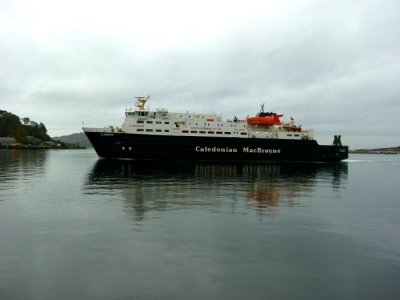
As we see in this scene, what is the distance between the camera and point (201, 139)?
1859 inches

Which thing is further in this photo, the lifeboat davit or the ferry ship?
the lifeboat davit

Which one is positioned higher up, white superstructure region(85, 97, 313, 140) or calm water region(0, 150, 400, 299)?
white superstructure region(85, 97, 313, 140)

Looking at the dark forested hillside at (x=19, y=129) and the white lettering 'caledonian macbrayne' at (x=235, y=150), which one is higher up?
the dark forested hillside at (x=19, y=129)

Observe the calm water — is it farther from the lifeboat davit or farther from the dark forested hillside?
the dark forested hillside

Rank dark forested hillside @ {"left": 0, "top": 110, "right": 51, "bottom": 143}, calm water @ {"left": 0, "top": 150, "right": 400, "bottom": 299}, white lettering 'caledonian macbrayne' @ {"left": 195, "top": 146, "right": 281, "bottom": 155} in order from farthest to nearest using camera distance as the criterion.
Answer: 1. dark forested hillside @ {"left": 0, "top": 110, "right": 51, "bottom": 143}
2. white lettering 'caledonian macbrayne' @ {"left": 195, "top": 146, "right": 281, "bottom": 155}
3. calm water @ {"left": 0, "top": 150, "right": 400, "bottom": 299}

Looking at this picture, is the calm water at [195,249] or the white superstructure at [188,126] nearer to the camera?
the calm water at [195,249]

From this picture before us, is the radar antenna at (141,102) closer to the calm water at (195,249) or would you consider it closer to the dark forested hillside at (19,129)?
the calm water at (195,249)

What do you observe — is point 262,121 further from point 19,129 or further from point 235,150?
point 19,129

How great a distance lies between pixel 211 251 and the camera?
8.23 metres

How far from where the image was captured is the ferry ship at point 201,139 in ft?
147

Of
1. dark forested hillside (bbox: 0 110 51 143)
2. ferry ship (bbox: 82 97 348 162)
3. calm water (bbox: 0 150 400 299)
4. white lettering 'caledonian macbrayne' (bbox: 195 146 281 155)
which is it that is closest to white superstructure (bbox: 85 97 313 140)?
ferry ship (bbox: 82 97 348 162)

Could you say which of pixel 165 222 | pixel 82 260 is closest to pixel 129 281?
pixel 82 260

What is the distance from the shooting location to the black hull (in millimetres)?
44750

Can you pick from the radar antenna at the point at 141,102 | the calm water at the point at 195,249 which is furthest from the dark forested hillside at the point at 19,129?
the calm water at the point at 195,249
